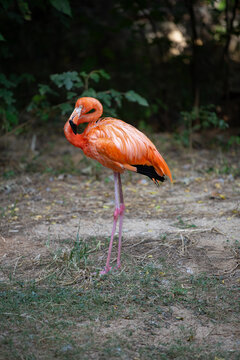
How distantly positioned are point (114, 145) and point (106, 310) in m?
1.34

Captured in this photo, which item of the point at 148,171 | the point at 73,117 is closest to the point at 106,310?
the point at 148,171

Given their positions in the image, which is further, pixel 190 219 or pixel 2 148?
pixel 2 148

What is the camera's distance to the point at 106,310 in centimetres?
321

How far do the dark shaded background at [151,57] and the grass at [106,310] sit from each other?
4.34 meters

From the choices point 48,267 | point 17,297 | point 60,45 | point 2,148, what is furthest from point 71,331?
point 60,45

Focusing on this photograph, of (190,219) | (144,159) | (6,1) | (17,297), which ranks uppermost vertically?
(6,1)

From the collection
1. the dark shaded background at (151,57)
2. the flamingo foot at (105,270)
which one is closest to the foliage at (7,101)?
the dark shaded background at (151,57)

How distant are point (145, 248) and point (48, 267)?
959 millimetres

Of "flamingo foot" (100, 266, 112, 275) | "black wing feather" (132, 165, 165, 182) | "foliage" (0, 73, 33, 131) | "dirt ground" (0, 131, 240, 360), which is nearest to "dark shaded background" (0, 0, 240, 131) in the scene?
"dirt ground" (0, 131, 240, 360)

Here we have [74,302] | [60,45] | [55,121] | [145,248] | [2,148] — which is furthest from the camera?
[60,45]

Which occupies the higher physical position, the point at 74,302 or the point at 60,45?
the point at 60,45

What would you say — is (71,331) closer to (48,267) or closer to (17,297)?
(17,297)

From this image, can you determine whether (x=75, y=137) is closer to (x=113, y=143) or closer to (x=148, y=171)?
(x=113, y=143)

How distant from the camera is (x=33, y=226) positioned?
189 inches
